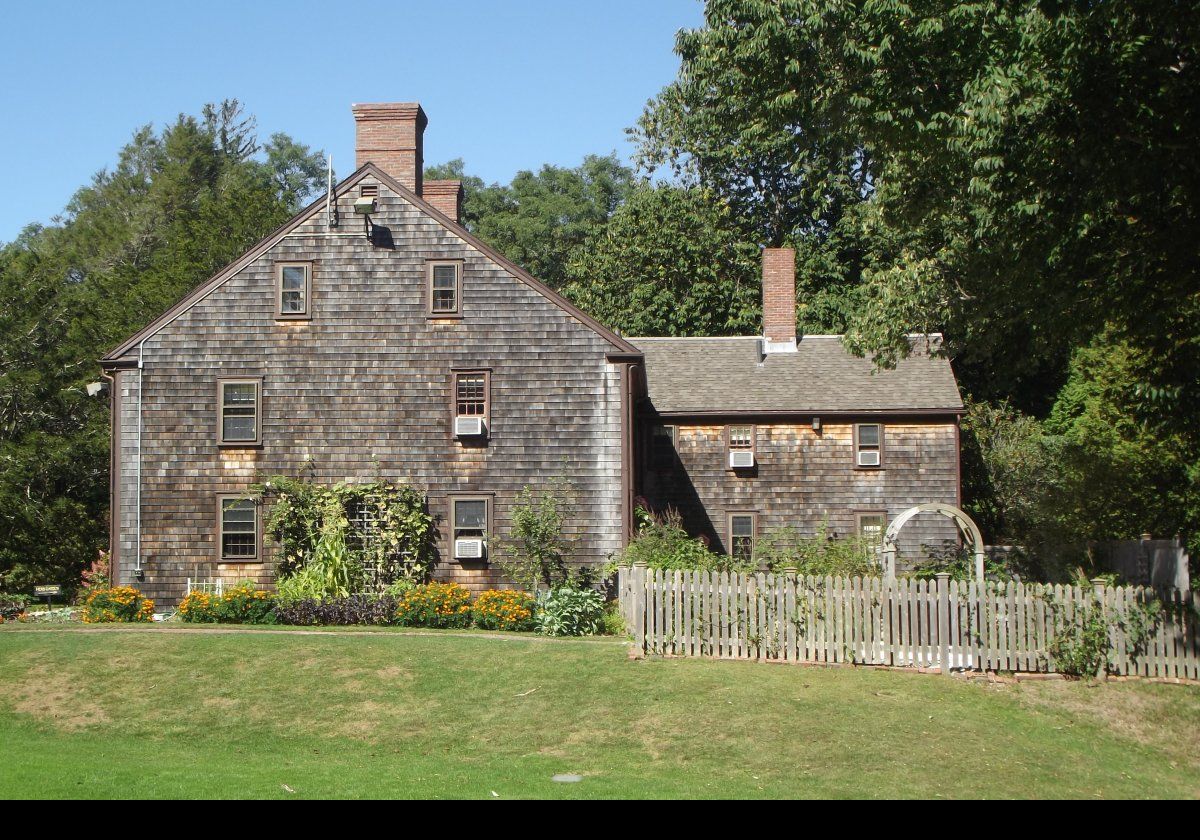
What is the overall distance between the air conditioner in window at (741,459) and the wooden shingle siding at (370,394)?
19.3 feet

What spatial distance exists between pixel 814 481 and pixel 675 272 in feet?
53.4

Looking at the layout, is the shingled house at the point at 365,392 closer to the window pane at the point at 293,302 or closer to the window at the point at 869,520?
the window pane at the point at 293,302

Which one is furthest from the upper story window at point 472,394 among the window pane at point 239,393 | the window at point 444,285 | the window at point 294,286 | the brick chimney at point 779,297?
the brick chimney at point 779,297

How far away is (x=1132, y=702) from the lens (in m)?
17.0

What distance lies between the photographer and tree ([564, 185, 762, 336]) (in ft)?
150

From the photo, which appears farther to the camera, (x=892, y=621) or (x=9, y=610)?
(x=9, y=610)

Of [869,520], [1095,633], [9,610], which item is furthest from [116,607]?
[869,520]

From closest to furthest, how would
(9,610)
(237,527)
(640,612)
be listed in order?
(640,612) < (9,610) < (237,527)

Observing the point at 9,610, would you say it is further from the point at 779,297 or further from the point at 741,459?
the point at 779,297

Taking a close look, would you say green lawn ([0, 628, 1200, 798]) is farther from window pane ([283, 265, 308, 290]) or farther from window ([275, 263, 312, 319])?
window pane ([283, 265, 308, 290])

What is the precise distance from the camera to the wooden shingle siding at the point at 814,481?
31.7 m

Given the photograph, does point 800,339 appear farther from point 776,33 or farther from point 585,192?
point 585,192

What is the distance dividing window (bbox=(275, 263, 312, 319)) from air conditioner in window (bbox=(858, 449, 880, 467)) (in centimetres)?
1395

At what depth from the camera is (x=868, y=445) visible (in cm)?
3191
